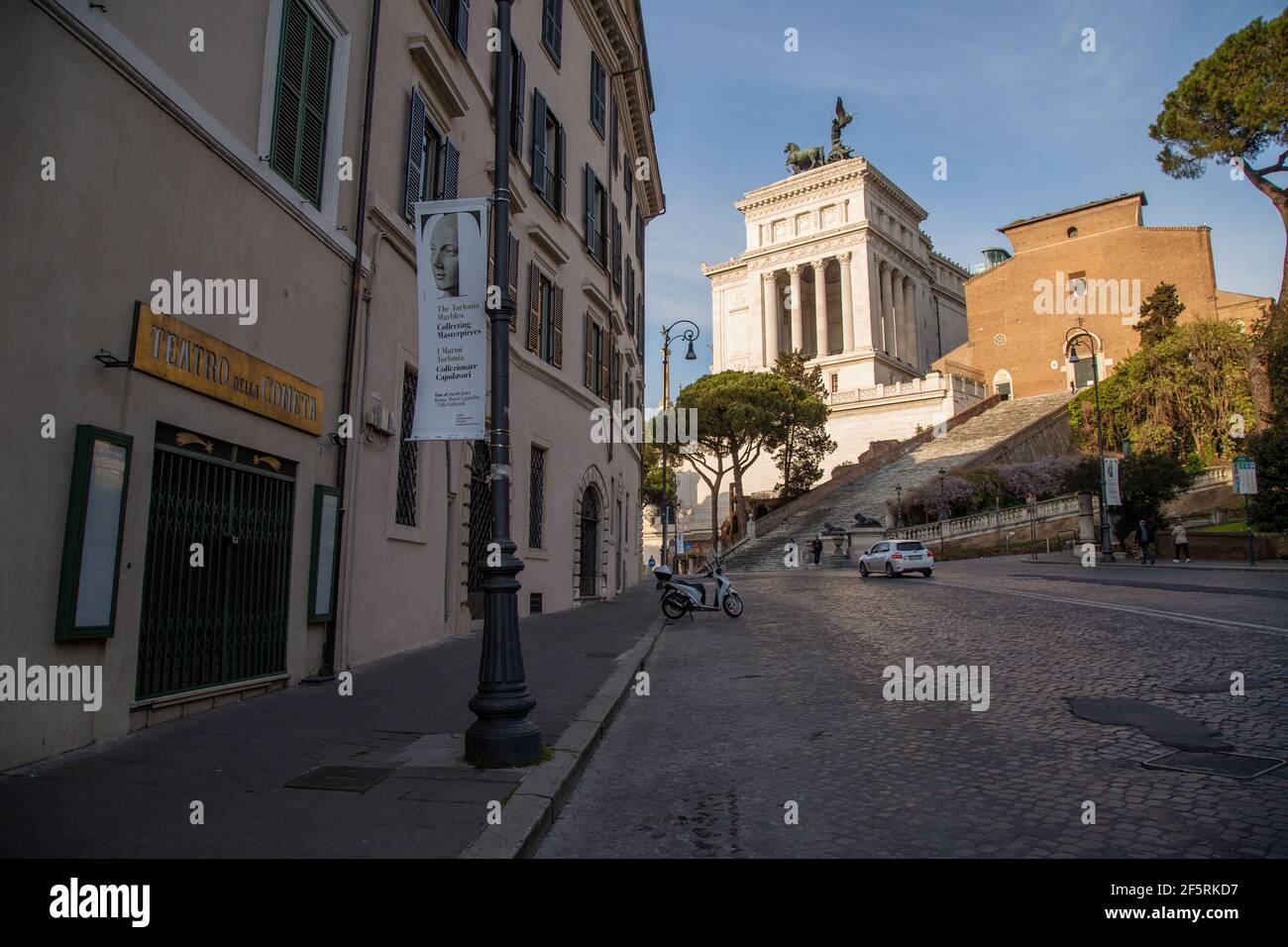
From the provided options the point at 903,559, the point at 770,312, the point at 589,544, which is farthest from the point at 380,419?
the point at 770,312

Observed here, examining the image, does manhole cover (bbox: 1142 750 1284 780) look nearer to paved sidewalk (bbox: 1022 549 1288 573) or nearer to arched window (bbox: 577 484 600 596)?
arched window (bbox: 577 484 600 596)

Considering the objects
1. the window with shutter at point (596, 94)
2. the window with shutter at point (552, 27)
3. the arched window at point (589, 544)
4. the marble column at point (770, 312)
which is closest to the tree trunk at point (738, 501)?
the arched window at point (589, 544)

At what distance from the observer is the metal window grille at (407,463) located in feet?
36.3

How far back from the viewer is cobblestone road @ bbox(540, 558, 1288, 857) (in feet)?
12.9

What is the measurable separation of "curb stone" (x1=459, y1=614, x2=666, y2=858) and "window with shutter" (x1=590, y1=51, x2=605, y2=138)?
17797 millimetres

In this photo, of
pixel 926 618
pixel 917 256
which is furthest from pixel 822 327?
pixel 926 618

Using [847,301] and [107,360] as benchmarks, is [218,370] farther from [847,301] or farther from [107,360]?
[847,301]

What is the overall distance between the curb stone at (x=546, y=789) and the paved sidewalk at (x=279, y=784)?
62mm

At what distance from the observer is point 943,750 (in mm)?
5523

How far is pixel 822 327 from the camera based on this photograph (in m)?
79.7

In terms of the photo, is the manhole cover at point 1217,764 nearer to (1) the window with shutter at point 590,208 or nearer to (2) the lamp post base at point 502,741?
(2) the lamp post base at point 502,741

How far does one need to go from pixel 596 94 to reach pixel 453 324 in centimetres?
1813

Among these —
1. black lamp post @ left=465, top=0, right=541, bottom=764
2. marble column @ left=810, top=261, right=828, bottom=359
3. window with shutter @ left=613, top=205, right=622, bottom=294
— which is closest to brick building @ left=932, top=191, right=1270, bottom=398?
marble column @ left=810, top=261, right=828, bottom=359
